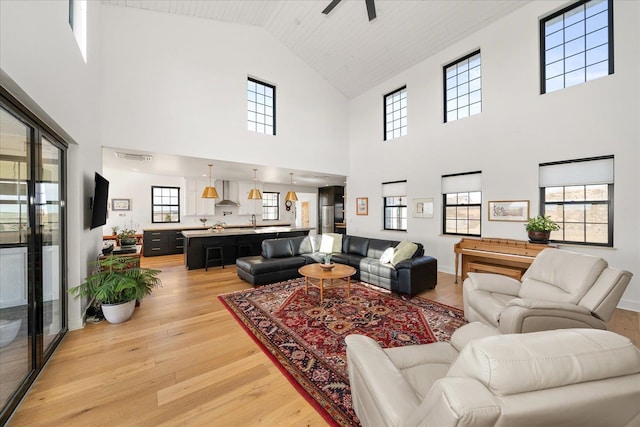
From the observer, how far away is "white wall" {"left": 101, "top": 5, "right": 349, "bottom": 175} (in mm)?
4375

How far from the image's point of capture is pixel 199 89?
5129mm

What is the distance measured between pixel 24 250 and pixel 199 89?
4214 mm

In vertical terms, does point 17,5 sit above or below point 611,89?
below

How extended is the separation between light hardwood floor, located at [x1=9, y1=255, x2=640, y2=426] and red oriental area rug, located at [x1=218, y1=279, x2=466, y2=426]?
13 centimetres

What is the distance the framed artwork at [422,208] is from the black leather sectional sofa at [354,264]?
133 centimetres

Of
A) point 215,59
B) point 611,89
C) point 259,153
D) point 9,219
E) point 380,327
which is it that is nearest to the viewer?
point 9,219

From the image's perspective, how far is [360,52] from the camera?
599cm

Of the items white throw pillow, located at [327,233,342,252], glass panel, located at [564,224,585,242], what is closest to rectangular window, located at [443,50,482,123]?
glass panel, located at [564,224,585,242]

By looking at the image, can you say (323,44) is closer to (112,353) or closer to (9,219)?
(9,219)

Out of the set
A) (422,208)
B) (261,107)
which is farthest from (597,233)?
(261,107)

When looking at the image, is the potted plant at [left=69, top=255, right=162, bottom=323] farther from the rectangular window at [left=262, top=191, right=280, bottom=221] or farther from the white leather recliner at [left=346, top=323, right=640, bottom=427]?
the rectangular window at [left=262, top=191, right=280, bottom=221]

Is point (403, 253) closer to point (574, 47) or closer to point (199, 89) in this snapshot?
point (574, 47)

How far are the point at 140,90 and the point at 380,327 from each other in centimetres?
545

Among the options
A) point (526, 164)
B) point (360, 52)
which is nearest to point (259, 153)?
point (360, 52)
